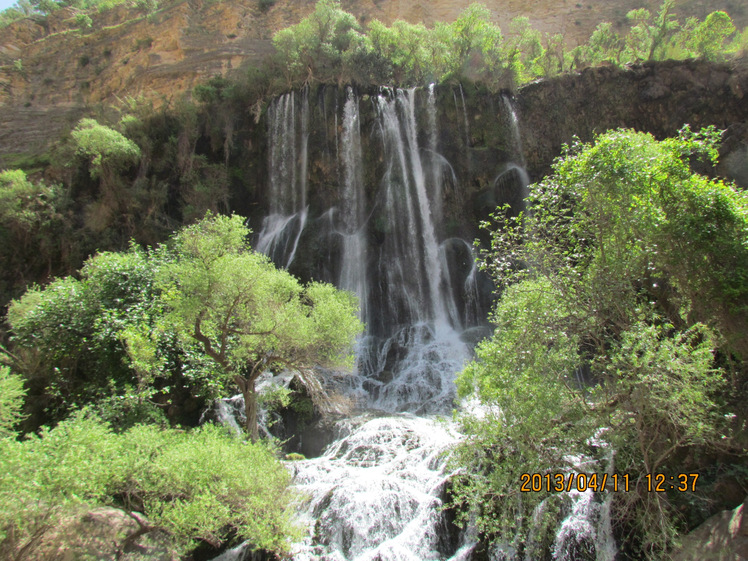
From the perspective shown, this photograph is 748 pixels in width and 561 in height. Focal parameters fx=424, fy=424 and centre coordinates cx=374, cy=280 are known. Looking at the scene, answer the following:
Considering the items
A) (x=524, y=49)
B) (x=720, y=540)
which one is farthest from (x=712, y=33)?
(x=720, y=540)

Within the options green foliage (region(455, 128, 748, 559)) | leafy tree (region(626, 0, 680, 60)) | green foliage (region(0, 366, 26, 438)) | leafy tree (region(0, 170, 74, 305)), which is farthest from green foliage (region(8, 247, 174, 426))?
leafy tree (region(626, 0, 680, 60))

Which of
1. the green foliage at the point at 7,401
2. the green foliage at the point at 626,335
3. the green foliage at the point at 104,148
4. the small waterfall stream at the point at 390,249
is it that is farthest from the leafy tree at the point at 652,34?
the green foliage at the point at 7,401

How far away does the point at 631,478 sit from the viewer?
256 inches

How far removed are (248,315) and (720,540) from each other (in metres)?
9.10

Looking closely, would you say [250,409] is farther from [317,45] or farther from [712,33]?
[712,33]

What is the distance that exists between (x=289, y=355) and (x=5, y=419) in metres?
5.75

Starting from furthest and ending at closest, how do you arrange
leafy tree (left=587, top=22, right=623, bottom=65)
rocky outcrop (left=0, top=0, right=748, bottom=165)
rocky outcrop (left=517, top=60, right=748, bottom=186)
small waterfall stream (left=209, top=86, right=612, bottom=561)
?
rocky outcrop (left=0, top=0, right=748, bottom=165) < leafy tree (left=587, top=22, right=623, bottom=65) < rocky outcrop (left=517, top=60, right=748, bottom=186) < small waterfall stream (left=209, top=86, right=612, bottom=561)

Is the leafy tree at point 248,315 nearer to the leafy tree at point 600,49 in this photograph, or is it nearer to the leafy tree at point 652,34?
the leafy tree at point 652,34

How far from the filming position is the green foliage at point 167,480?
242 inches
